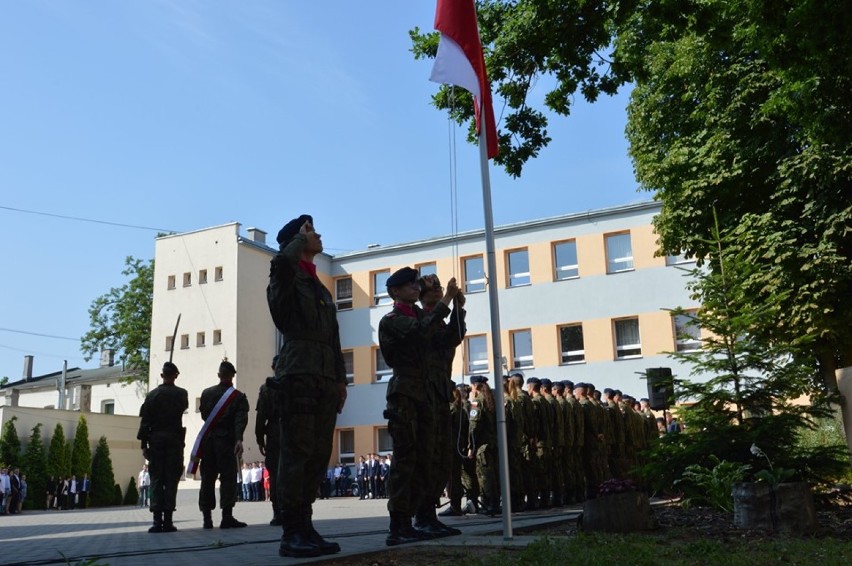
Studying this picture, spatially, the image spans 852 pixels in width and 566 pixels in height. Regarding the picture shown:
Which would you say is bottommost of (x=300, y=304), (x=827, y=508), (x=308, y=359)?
(x=827, y=508)

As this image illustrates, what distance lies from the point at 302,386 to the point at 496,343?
1.85 m

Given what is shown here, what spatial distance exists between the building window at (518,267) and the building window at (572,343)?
9.12 feet

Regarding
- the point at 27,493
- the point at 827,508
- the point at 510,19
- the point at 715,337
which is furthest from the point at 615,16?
the point at 27,493

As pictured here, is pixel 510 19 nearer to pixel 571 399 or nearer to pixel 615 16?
pixel 615 16

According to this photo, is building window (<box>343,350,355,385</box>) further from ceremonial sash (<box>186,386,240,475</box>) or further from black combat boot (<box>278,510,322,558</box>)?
black combat boot (<box>278,510,322,558</box>)

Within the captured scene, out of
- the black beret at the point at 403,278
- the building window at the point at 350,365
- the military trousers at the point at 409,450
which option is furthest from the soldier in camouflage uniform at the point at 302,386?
the building window at the point at 350,365

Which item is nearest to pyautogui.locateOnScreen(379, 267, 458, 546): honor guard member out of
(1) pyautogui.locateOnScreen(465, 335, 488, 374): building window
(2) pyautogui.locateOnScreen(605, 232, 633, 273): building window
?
(2) pyautogui.locateOnScreen(605, 232, 633, 273): building window

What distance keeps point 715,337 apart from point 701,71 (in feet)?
40.6

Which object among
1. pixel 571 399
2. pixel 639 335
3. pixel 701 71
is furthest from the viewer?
pixel 639 335

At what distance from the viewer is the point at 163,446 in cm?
1085

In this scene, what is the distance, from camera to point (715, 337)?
34.9 feet

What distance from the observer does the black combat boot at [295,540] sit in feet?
20.7

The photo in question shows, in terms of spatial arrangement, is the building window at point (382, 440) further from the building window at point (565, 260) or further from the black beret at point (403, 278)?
the black beret at point (403, 278)

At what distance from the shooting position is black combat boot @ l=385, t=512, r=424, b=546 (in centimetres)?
728
